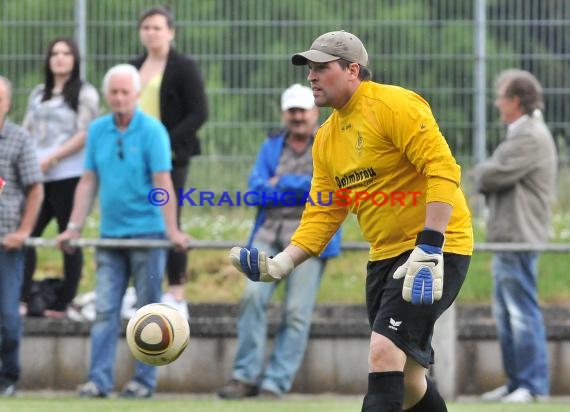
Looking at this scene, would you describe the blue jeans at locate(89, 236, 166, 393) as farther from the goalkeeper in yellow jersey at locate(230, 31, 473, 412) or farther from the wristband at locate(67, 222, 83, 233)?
the goalkeeper in yellow jersey at locate(230, 31, 473, 412)

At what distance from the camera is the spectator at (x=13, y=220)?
35.3ft

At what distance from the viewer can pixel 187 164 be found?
11.8 m

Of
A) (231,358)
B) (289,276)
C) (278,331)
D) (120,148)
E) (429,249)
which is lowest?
(231,358)

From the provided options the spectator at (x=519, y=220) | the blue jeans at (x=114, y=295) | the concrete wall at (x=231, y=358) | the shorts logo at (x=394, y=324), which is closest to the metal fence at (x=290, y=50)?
the spectator at (x=519, y=220)

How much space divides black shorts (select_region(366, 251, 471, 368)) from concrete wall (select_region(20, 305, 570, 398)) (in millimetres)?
4177

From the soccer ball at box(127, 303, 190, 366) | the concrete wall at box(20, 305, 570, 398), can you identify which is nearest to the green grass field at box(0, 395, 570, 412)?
the concrete wall at box(20, 305, 570, 398)

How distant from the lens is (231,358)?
38.1ft

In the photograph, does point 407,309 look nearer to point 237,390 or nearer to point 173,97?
point 237,390

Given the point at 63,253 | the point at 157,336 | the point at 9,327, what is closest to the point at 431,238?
the point at 157,336

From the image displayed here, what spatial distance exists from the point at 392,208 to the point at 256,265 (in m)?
0.76

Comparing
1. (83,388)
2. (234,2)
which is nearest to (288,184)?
(83,388)

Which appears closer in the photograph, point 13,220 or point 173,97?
point 13,220

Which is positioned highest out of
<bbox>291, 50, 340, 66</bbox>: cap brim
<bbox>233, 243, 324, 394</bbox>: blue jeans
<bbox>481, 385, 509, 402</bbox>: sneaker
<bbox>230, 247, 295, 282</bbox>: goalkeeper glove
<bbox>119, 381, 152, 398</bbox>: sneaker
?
<bbox>291, 50, 340, 66</bbox>: cap brim

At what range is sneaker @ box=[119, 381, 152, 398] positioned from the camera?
420 inches
